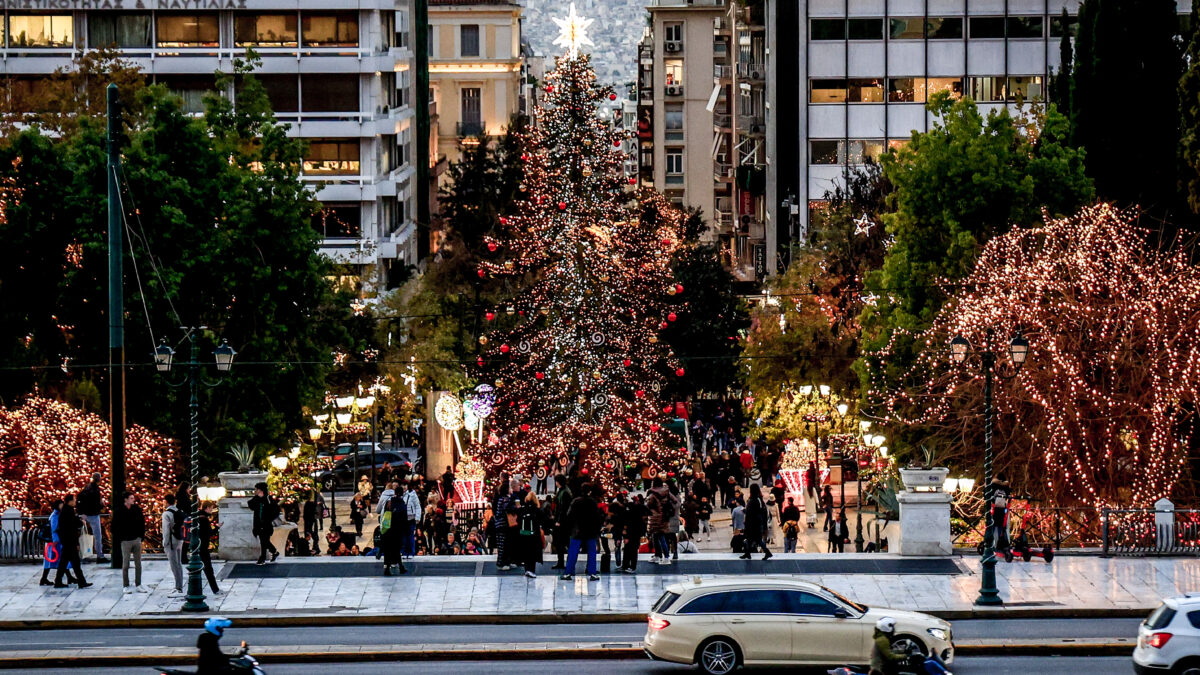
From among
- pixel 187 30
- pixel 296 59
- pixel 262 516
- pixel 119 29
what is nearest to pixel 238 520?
pixel 262 516

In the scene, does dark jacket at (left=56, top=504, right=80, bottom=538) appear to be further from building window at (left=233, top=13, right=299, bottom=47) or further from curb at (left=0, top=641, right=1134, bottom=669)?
building window at (left=233, top=13, right=299, bottom=47)

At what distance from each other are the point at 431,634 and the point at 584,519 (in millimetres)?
4751

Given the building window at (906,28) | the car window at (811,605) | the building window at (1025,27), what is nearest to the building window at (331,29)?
the building window at (906,28)

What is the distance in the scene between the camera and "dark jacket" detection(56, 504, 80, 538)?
3438 cm

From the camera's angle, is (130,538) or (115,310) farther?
(115,310)

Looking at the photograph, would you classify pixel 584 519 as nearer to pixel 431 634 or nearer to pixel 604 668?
pixel 431 634

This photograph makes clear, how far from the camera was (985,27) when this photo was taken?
84.2 m

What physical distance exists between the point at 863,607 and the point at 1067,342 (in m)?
19.3

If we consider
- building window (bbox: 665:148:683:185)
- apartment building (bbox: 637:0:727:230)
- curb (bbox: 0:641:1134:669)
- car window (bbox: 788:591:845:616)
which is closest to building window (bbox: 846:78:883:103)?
apartment building (bbox: 637:0:727:230)

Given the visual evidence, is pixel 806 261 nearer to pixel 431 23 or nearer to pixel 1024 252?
pixel 1024 252

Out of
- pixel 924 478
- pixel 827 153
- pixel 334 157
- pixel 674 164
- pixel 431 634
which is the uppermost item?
pixel 674 164

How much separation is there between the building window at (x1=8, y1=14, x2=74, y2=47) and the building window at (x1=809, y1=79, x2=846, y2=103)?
105 ft

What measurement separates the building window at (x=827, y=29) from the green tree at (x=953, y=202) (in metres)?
31.8

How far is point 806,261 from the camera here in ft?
232
